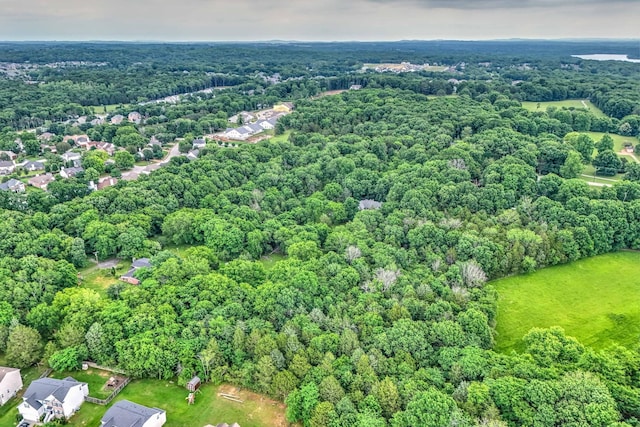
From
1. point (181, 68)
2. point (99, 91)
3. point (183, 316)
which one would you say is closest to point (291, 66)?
point (181, 68)

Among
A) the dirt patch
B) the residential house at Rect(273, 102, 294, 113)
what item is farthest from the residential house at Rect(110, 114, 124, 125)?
the dirt patch

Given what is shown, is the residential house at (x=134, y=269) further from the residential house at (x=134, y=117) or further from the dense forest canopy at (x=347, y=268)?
the residential house at (x=134, y=117)

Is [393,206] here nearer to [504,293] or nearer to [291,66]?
[504,293]

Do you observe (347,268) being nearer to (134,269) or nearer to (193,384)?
(193,384)

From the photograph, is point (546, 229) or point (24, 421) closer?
point (24, 421)

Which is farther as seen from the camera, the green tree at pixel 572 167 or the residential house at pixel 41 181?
the residential house at pixel 41 181

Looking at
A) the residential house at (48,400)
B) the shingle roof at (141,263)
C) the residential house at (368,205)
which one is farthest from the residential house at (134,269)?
the residential house at (368,205)

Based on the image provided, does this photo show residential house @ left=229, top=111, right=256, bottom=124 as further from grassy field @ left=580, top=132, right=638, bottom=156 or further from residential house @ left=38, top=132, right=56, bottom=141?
grassy field @ left=580, top=132, right=638, bottom=156
